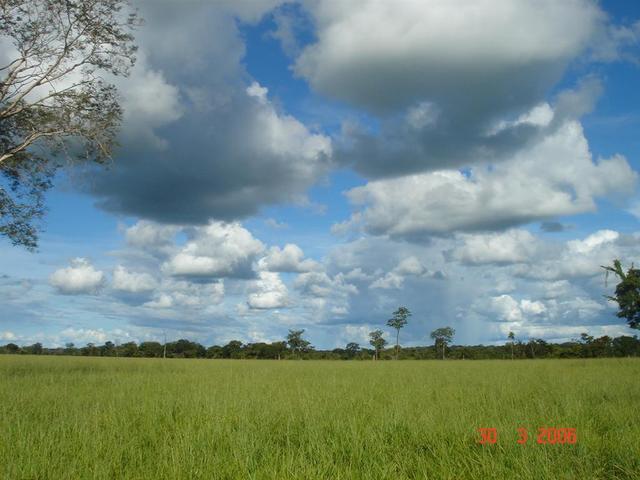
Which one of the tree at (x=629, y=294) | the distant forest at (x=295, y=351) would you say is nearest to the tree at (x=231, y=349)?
the distant forest at (x=295, y=351)

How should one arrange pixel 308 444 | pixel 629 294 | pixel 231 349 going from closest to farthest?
1. pixel 308 444
2. pixel 629 294
3. pixel 231 349

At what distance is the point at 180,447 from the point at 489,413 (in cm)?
570

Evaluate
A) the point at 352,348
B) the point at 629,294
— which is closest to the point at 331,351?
the point at 352,348

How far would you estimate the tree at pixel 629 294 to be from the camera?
33.1 meters

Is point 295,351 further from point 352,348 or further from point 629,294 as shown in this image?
point 629,294

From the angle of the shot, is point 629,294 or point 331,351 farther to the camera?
point 331,351

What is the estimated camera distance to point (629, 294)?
36.7 metres

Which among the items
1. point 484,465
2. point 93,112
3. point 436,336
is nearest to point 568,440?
point 484,465

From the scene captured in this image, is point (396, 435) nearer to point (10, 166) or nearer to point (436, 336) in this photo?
point (10, 166)

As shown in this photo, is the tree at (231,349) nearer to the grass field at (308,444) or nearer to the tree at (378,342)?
the tree at (378,342)
